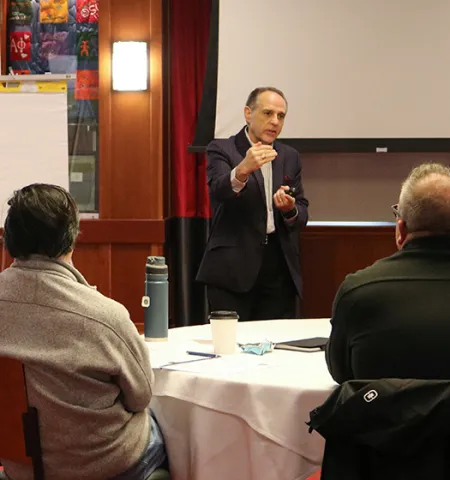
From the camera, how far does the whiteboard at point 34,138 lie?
5.10 m

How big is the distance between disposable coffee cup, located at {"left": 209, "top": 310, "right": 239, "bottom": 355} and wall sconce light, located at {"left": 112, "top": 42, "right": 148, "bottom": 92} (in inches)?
113

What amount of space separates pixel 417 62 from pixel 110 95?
69.7 inches

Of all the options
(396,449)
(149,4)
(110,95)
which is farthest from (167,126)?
(396,449)

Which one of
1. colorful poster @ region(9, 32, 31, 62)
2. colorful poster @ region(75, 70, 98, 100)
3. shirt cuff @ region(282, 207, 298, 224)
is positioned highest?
colorful poster @ region(9, 32, 31, 62)

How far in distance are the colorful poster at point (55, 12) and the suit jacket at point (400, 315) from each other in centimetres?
382

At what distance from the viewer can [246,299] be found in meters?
3.75

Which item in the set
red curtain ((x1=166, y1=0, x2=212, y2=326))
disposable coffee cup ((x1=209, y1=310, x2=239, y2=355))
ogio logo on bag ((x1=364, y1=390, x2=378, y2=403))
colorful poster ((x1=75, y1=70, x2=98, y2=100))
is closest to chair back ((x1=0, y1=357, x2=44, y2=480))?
disposable coffee cup ((x1=209, y1=310, x2=239, y2=355))

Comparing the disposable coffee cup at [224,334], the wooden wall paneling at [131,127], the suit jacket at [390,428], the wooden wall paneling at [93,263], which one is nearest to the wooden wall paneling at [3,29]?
the wooden wall paneling at [131,127]

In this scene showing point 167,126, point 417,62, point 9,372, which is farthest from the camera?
point 167,126

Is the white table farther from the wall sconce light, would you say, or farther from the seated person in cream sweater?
the wall sconce light

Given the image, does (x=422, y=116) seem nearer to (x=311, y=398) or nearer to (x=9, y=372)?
(x=311, y=398)

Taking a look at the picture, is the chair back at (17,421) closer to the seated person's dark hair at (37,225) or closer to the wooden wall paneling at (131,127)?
the seated person's dark hair at (37,225)

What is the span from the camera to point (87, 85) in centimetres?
514

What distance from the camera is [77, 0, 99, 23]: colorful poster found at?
513 cm
